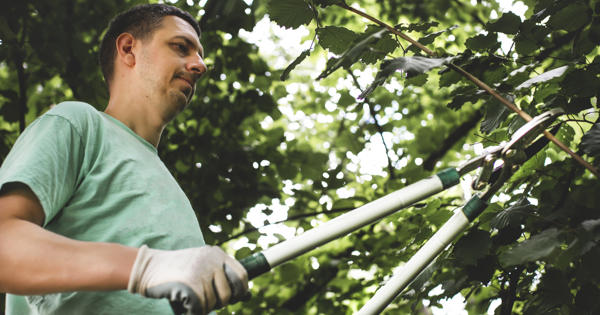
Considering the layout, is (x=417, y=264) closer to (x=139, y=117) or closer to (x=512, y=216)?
(x=512, y=216)

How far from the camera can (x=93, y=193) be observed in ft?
4.73

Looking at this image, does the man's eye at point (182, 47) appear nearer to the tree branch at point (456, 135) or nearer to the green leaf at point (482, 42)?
the green leaf at point (482, 42)

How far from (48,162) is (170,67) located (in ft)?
2.83

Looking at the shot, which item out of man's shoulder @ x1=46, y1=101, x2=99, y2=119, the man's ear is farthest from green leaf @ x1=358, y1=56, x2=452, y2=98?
the man's ear

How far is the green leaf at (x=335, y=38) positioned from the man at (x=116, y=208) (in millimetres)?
517

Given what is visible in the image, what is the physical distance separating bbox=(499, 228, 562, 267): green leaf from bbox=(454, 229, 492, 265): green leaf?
1.06 ft

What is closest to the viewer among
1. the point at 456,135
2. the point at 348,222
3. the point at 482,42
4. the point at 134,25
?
the point at 348,222

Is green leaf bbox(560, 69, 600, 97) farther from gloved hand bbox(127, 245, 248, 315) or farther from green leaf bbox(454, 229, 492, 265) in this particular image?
gloved hand bbox(127, 245, 248, 315)

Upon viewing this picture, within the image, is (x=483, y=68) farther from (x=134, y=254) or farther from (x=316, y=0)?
(x=134, y=254)

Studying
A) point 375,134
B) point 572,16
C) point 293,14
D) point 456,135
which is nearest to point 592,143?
point 572,16

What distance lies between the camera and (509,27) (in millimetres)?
1976

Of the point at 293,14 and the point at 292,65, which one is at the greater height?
the point at 293,14

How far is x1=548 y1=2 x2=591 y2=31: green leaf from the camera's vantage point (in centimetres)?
188

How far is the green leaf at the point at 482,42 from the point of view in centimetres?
206
